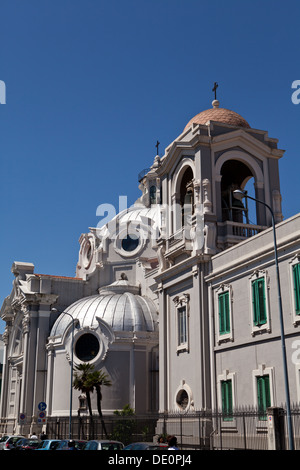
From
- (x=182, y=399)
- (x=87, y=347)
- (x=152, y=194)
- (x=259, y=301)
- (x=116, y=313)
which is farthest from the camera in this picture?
(x=152, y=194)

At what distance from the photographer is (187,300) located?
99.4 ft

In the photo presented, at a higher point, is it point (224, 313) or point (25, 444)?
point (224, 313)

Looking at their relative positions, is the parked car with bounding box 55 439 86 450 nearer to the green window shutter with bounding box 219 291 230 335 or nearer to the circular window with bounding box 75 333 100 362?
the green window shutter with bounding box 219 291 230 335

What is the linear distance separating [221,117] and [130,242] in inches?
929

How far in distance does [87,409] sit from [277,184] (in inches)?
856

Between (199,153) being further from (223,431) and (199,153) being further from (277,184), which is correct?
(223,431)

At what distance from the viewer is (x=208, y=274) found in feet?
95.0

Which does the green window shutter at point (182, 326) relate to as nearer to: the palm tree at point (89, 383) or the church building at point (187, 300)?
the church building at point (187, 300)

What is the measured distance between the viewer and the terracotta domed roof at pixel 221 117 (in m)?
32.8

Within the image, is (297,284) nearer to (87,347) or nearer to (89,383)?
(89,383)

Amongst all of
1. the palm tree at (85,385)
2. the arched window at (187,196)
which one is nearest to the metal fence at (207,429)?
the palm tree at (85,385)

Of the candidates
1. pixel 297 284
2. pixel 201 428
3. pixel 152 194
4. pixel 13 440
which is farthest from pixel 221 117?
pixel 152 194

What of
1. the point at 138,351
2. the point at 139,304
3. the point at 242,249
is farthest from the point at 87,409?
the point at 242,249

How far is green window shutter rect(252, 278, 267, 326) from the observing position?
80.8 ft
